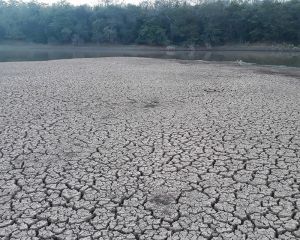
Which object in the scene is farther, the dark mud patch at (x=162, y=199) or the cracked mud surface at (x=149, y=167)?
the dark mud patch at (x=162, y=199)

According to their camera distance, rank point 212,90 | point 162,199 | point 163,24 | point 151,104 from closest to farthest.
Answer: point 162,199 < point 151,104 < point 212,90 < point 163,24

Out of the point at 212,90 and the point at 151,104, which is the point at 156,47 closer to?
the point at 212,90

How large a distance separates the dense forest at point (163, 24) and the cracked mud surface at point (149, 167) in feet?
130

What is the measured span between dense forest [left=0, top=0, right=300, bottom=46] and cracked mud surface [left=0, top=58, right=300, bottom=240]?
39532mm

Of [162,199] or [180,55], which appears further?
[180,55]

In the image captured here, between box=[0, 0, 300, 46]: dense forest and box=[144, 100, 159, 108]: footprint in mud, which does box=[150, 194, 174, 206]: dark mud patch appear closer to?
box=[144, 100, 159, 108]: footprint in mud

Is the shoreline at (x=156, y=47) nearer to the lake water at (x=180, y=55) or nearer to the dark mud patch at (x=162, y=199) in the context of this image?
the lake water at (x=180, y=55)

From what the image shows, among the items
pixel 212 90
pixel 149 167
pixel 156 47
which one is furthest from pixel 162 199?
pixel 156 47

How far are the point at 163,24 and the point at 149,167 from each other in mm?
47632

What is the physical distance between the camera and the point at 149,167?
15.9ft

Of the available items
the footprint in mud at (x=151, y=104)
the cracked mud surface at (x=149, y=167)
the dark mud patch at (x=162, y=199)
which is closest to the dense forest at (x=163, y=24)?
the footprint in mud at (x=151, y=104)

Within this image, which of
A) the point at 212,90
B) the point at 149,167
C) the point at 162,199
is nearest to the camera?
A: the point at 162,199

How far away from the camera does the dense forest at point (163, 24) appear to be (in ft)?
150

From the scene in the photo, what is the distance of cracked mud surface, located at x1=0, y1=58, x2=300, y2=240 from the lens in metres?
3.41
